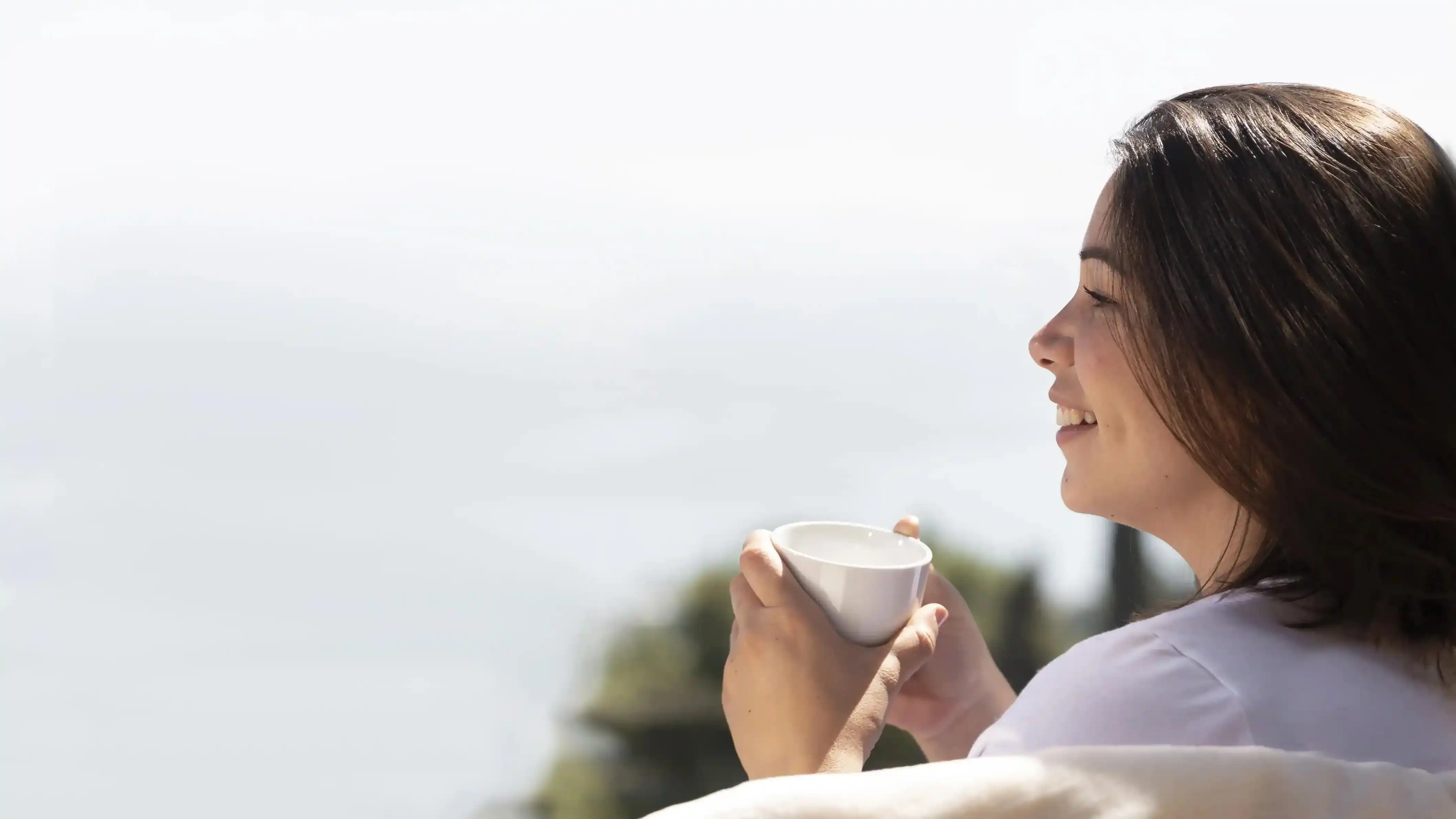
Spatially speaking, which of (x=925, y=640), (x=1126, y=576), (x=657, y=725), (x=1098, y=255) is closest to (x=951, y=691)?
(x=925, y=640)

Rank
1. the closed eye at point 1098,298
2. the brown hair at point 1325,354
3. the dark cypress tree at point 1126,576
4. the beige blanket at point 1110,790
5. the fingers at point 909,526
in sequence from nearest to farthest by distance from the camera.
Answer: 1. the beige blanket at point 1110,790
2. the brown hair at point 1325,354
3. the closed eye at point 1098,298
4. the fingers at point 909,526
5. the dark cypress tree at point 1126,576

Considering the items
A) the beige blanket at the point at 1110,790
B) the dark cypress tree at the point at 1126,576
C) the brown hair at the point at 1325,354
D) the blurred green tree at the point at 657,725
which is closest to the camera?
the beige blanket at the point at 1110,790

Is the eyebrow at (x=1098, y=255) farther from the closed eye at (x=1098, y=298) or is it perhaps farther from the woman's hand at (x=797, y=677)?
the woman's hand at (x=797, y=677)

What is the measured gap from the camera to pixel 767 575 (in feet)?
2.51

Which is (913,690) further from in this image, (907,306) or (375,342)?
(375,342)

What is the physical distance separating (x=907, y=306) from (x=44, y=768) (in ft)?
9.31

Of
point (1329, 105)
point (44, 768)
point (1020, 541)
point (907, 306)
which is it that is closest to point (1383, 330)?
point (1329, 105)

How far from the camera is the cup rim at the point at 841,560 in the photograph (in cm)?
75

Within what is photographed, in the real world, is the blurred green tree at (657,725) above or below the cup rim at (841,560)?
below

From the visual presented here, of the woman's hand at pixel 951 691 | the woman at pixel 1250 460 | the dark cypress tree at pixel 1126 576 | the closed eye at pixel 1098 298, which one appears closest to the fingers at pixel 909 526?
the woman's hand at pixel 951 691

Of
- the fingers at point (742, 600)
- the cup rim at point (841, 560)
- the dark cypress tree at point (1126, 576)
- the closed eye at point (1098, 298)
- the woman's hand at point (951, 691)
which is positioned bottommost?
the dark cypress tree at point (1126, 576)

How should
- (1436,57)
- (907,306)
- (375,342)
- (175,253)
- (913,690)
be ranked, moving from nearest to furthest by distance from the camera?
(913,690)
(1436,57)
(175,253)
(907,306)
(375,342)

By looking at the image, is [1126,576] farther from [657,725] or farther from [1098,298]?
[1098,298]

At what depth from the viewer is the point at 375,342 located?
431 cm
